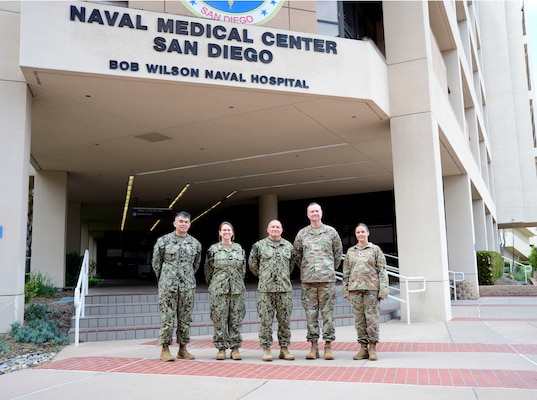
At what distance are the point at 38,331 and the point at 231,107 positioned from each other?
5.45 metres

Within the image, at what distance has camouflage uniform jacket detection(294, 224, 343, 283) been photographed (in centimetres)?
630

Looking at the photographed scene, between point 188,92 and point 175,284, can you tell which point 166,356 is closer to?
point 175,284

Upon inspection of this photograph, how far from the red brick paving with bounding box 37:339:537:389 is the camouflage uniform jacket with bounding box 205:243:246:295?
0.89 m

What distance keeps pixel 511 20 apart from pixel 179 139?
3524 cm

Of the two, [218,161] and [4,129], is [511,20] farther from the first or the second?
[4,129]

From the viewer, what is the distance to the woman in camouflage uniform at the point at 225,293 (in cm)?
638

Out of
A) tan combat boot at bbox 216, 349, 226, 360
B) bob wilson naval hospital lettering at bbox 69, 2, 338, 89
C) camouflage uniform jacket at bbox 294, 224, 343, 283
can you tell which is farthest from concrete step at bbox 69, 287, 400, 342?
bob wilson naval hospital lettering at bbox 69, 2, 338, 89

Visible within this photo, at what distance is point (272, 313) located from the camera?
20.8ft

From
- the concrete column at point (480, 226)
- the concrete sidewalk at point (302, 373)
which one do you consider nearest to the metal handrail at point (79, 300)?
the concrete sidewalk at point (302, 373)

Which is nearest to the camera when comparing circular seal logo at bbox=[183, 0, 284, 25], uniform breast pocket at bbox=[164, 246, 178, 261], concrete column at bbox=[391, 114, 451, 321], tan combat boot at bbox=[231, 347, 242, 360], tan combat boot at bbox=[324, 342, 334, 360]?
tan combat boot at bbox=[324, 342, 334, 360]

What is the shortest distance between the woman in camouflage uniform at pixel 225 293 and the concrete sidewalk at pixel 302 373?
0.27 meters

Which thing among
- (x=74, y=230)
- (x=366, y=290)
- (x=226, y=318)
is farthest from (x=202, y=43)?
(x=74, y=230)

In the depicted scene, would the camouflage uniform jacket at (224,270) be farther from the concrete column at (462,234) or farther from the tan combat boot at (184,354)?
the concrete column at (462,234)

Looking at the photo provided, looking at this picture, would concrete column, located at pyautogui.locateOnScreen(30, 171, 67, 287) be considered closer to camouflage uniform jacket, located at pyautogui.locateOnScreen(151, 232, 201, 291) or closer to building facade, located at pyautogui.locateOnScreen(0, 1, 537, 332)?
building facade, located at pyautogui.locateOnScreen(0, 1, 537, 332)
